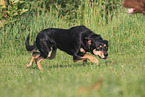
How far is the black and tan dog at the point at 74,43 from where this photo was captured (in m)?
5.76

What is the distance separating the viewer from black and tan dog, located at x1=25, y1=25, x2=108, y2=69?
5.76 metres

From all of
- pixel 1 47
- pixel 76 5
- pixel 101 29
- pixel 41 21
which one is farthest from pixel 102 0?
pixel 1 47

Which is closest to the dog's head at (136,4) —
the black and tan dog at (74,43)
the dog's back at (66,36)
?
the black and tan dog at (74,43)

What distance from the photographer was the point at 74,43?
6.12 metres

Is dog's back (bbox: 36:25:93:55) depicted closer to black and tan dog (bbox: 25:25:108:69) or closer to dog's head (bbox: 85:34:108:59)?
black and tan dog (bbox: 25:25:108:69)

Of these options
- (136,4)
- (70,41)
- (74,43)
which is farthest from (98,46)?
(136,4)

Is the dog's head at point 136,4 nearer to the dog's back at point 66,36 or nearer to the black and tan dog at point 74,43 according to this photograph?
the black and tan dog at point 74,43

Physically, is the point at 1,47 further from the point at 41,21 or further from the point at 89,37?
the point at 89,37

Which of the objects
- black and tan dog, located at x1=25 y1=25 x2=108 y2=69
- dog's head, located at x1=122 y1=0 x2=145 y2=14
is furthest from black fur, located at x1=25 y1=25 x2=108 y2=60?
dog's head, located at x1=122 y1=0 x2=145 y2=14

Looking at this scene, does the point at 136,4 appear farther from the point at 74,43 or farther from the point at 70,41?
the point at 70,41

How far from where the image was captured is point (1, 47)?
28.8 ft

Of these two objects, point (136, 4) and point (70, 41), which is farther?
point (70, 41)

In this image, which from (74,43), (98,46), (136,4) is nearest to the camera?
(136,4)

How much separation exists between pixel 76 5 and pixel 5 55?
4.17 m
